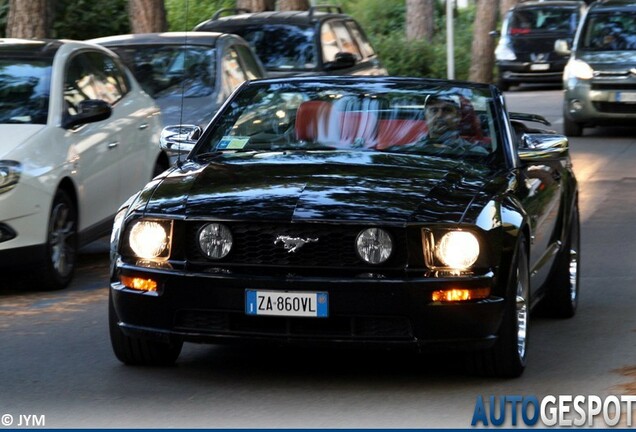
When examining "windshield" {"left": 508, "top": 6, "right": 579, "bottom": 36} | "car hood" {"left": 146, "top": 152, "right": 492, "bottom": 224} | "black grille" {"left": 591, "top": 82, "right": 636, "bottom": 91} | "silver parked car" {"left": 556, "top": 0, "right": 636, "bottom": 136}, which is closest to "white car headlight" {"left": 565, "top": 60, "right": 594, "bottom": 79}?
"silver parked car" {"left": 556, "top": 0, "right": 636, "bottom": 136}

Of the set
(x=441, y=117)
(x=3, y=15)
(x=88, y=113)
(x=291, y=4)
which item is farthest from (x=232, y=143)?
(x=291, y=4)

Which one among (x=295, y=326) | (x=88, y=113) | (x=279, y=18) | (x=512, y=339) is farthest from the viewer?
(x=279, y=18)

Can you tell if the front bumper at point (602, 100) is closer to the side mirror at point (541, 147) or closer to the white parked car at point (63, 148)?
the white parked car at point (63, 148)

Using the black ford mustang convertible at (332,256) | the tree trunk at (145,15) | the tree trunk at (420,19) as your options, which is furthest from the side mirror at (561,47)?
the tree trunk at (420,19)

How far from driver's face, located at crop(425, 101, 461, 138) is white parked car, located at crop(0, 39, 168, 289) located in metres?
2.98

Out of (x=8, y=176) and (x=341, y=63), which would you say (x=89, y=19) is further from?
(x=8, y=176)

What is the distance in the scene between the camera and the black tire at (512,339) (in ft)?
24.0

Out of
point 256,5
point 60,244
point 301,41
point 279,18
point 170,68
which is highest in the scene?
point 60,244

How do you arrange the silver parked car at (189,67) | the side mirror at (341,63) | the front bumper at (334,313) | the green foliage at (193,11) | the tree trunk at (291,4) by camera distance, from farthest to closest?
1. the green foliage at (193,11)
2. the tree trunk at (291,4)
3. the side mirror at (341,63)
4. the silver parked car at (189,67)
5. the front bumper at (334,313)

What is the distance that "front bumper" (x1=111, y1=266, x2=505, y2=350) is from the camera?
7.03m

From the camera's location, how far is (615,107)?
22.1m

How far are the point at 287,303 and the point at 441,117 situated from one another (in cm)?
196

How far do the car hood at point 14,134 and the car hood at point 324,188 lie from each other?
8.14 ft

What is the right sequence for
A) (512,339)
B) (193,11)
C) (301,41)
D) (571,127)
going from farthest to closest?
(193,11), (571,127), (301,41), (512,339)
